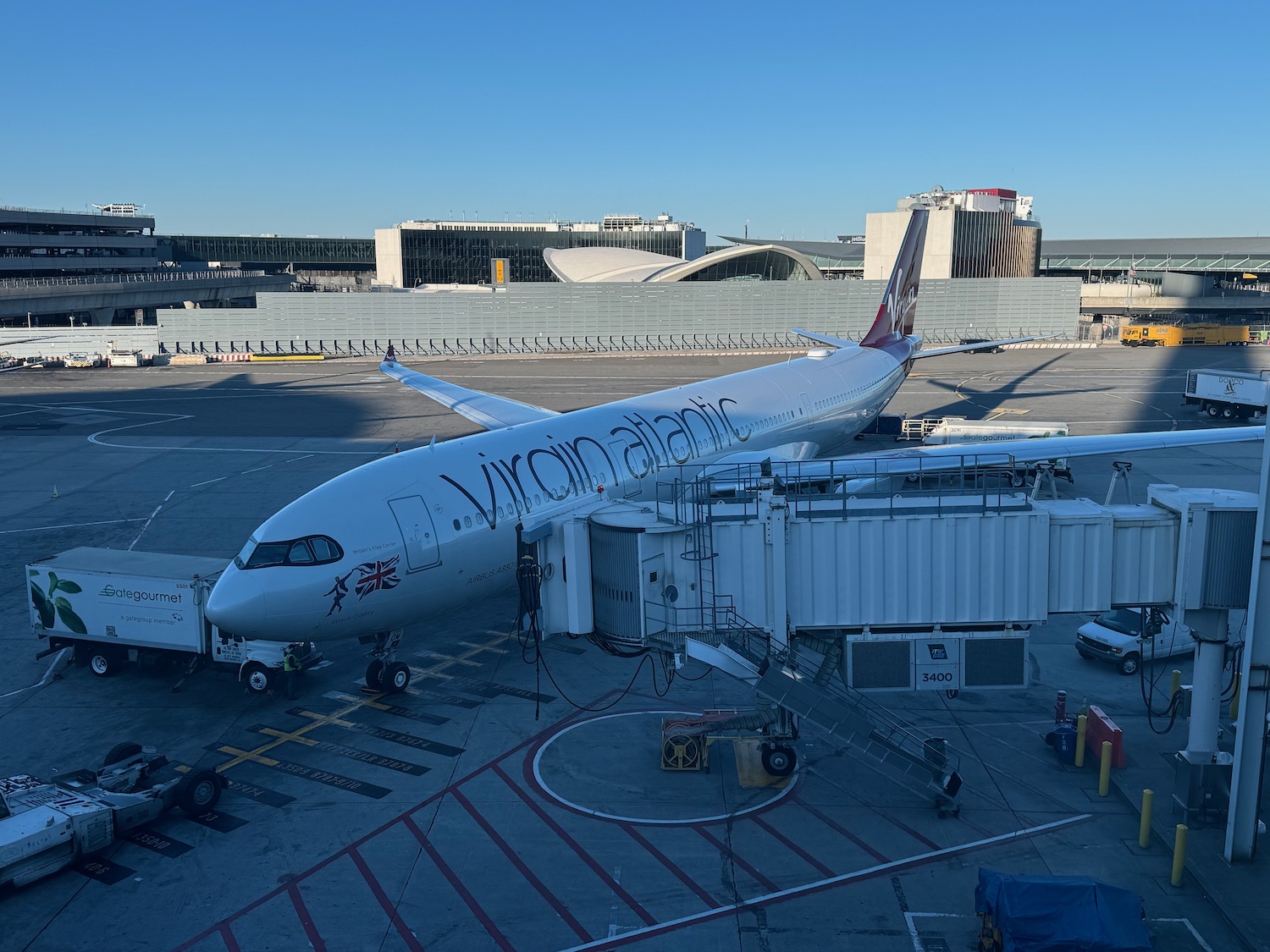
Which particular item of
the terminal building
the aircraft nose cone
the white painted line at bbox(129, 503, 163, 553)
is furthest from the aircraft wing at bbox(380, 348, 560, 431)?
the terminal building

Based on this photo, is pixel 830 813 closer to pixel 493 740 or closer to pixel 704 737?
pixel 704 737

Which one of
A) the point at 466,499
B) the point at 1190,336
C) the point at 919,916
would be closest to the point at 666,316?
the point at 1190,336

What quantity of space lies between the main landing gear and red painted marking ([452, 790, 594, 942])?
5257 mm

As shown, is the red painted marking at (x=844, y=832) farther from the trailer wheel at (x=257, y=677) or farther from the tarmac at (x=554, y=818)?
the trailer wheel at (x=257, y=677)

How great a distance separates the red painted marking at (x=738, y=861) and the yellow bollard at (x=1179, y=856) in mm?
6565

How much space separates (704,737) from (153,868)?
34.4ft

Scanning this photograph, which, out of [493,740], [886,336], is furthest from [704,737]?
[886,336]

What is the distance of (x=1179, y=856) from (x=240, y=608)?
59.7 feet

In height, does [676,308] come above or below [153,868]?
above

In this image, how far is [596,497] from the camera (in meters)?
28.0

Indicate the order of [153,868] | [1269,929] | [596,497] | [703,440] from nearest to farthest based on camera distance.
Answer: [1269,929] < [153,868] < [596,497] < [703,440]

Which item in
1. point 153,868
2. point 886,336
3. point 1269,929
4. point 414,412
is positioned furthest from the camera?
point 414,412

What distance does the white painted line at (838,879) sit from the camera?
50.8 feet

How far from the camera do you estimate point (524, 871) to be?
674 inches
